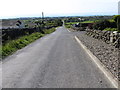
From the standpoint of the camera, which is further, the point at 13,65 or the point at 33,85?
the point at 13,65

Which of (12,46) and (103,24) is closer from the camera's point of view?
(12,46)

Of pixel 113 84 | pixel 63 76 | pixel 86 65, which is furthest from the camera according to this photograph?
pixel 86 65

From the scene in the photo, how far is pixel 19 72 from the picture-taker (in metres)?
7.97

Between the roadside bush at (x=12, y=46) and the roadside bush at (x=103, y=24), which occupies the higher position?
the roadside bush at (x=103, y=24)

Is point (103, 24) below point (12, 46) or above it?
above

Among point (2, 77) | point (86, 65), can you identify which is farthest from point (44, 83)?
point (86, 65)

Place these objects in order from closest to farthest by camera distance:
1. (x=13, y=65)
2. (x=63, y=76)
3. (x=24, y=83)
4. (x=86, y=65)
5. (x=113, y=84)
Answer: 1. (x=113, y=84)
2. (x=24, y=83)
3. (x=63, y=76)
4. (x=86, y=65)
5. (x=13, y=65)

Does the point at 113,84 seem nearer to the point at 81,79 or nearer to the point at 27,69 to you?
the point at 81,79

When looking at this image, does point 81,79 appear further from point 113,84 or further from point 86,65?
point 86,65

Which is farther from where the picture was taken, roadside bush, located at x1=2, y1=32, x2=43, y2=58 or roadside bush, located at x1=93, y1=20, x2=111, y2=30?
roadside bush, located at x1=93, y1=20, x2=111, y2=30

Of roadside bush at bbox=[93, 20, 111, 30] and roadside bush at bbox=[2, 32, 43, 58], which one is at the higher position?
roadside bush at bbox=[93, 20, 111, 30]

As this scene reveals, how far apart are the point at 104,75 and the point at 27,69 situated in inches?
123

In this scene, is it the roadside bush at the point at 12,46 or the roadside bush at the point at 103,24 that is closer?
the roadside bush at the point at 12,46

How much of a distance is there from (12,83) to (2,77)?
3.15ft
